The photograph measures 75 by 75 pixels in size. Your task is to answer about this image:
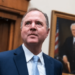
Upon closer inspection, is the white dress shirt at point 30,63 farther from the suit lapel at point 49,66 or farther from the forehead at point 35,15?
the forehead at point 35,15

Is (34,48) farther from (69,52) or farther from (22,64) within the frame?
(69,52)

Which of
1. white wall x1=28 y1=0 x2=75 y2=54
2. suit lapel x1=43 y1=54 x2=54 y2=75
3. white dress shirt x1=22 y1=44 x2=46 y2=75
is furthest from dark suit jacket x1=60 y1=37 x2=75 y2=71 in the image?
white dress shirt x1=22 y1=44 x2=46 y2=75

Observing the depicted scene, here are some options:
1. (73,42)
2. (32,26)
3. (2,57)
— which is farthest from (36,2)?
(2,57)

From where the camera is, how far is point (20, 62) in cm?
82

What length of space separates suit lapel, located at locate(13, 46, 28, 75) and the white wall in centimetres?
81

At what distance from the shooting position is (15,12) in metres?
1.49

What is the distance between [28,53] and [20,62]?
0.09m

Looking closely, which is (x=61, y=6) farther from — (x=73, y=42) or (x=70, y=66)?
(x=70, y=66)

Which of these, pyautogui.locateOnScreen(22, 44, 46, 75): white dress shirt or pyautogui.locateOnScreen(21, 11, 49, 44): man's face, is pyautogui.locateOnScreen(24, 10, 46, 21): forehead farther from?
pyautogui.locateOnScreen(22, 44, 46, 75): white dress shirt

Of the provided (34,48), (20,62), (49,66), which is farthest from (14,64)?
(49,66)

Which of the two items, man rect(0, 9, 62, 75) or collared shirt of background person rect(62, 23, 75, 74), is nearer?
man rect(0, 9, 62, 75)

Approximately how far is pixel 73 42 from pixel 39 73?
3.57ft

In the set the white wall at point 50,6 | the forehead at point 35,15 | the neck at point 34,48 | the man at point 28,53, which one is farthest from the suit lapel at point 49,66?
the white wall at point 50,6

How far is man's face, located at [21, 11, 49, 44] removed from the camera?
0.81 m
